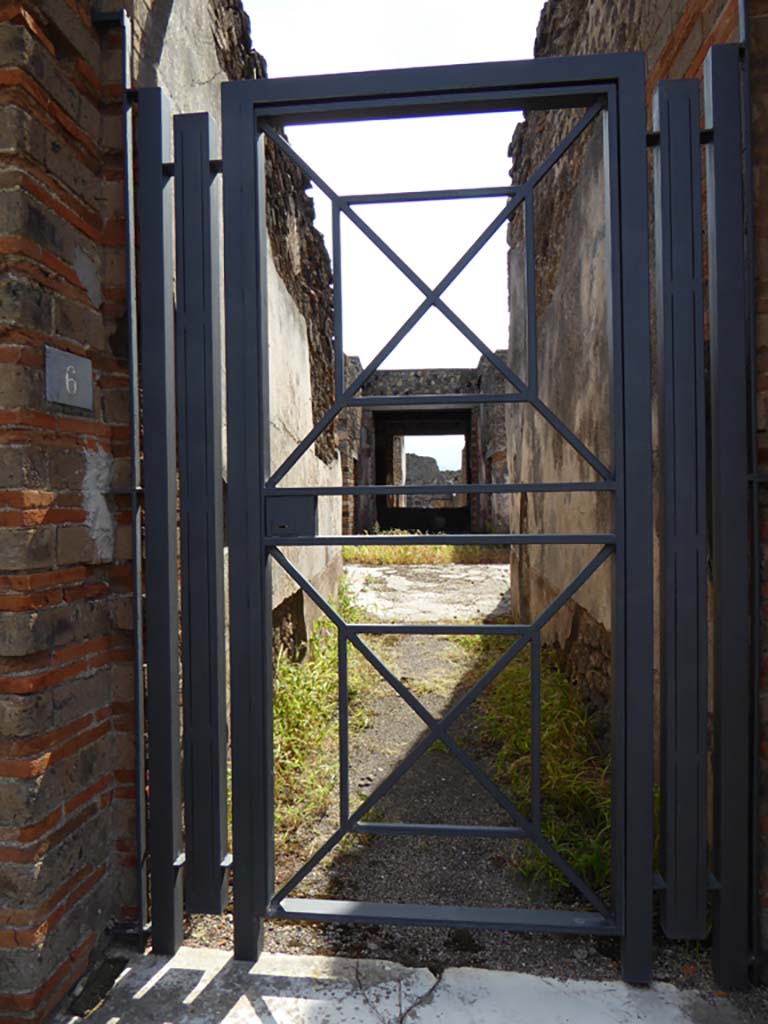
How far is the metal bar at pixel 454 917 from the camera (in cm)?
Result: 174

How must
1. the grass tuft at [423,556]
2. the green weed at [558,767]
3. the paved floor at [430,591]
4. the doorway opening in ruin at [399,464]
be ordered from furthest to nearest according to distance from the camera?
1. the doorway opening in ruin at [399,464]
2. the grass tuft at [423,556]
3. the paved floor at [430,591]
4. the green weed at [558,767]

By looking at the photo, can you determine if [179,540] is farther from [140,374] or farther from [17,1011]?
[17,1011]

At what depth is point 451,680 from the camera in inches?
166

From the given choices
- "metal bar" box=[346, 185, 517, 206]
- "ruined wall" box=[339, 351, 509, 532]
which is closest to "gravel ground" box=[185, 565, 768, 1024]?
"metal bar" box=[346, 185, 517, 206]

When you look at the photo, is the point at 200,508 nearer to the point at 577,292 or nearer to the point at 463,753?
the point at 463,753

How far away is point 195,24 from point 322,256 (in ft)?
9.71

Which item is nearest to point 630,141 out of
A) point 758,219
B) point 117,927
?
point 758,219

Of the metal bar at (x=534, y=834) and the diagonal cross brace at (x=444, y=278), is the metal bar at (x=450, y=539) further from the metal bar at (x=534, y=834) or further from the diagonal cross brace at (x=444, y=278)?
the metal bar at (x=534, y=834)

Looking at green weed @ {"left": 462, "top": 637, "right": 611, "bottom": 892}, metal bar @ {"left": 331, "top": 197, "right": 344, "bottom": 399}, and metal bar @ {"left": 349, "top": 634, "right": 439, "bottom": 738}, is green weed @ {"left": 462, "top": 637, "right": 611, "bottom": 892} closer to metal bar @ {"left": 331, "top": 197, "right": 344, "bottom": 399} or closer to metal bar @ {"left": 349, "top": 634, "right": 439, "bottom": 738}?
metal bar @ {"left": 349, "top": 634, "right": 439, "bottom": 738}

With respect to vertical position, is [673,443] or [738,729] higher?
[673,443]

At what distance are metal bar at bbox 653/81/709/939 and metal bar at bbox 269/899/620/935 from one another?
0.29 m

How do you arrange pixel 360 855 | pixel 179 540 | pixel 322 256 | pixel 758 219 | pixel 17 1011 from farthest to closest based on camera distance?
1. pixel 322 256
2. pixel 360 855
3. pixel 179 540
4. pixel 758 219
5. pixel 17 1011

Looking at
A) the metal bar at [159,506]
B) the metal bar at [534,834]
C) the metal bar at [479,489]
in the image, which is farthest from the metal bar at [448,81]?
the metal bar at [534,834]

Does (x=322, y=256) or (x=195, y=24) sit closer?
(x=195, y=24)
